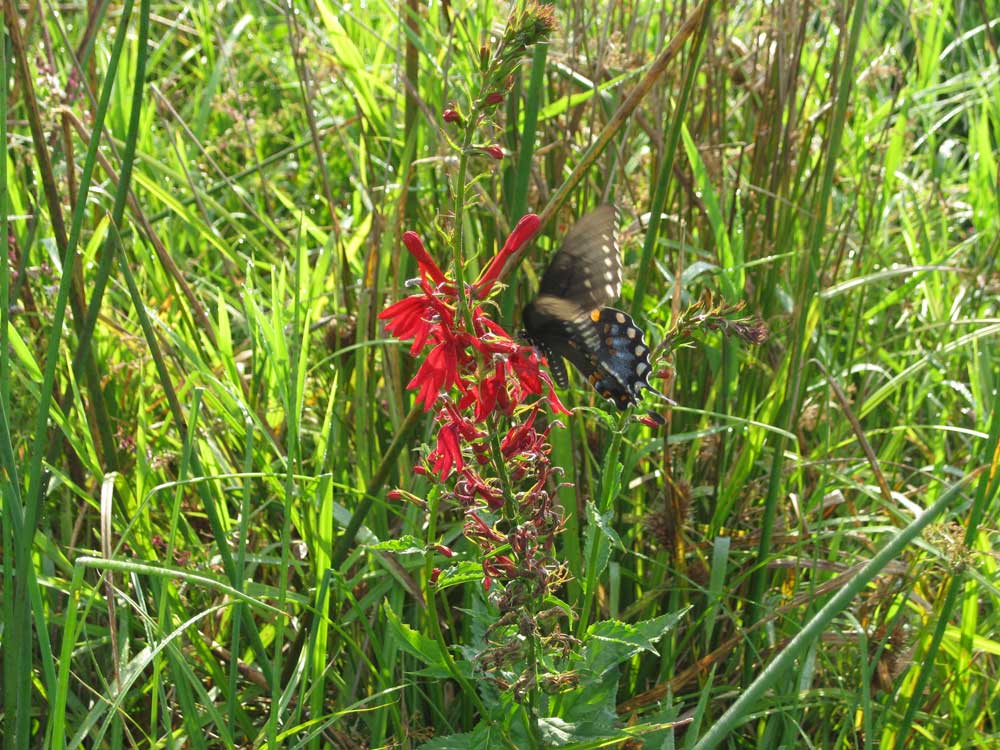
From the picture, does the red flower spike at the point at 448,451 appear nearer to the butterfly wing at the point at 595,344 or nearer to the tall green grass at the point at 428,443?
the tall green grass at the point at 428,443

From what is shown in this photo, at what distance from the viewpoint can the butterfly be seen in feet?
5.59

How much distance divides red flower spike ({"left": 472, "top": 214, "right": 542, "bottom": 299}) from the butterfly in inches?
12.3

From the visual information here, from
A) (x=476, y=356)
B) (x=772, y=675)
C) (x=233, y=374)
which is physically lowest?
(x=233, y=374)

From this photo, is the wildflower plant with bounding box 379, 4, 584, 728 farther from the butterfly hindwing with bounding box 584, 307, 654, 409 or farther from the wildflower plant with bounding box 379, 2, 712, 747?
the butterfly hindwing with bounding box 584, 307, 654, 409

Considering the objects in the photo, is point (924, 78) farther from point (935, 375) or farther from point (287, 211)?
point (287, 211)

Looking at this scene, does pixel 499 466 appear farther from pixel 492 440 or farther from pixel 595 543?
pixel 595 543

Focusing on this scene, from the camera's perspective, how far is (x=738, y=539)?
224 centimetres

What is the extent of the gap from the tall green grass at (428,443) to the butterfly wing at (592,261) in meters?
0.09

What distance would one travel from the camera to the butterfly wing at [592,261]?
6.22 ft

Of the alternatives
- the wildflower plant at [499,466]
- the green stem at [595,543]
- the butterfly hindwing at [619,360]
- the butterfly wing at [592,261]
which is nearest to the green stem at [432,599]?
the wildflower plant at [499,466]

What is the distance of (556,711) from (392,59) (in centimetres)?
223

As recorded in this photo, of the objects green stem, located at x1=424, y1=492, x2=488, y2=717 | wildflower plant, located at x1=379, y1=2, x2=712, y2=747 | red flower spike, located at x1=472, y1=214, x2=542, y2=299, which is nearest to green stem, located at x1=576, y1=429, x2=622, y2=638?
wildflower plant, located at x1=379, y1=2, x2=712, y2=747

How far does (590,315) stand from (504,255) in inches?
16.0

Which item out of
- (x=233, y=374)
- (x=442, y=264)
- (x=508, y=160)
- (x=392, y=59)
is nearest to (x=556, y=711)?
(x=233, y=374)
